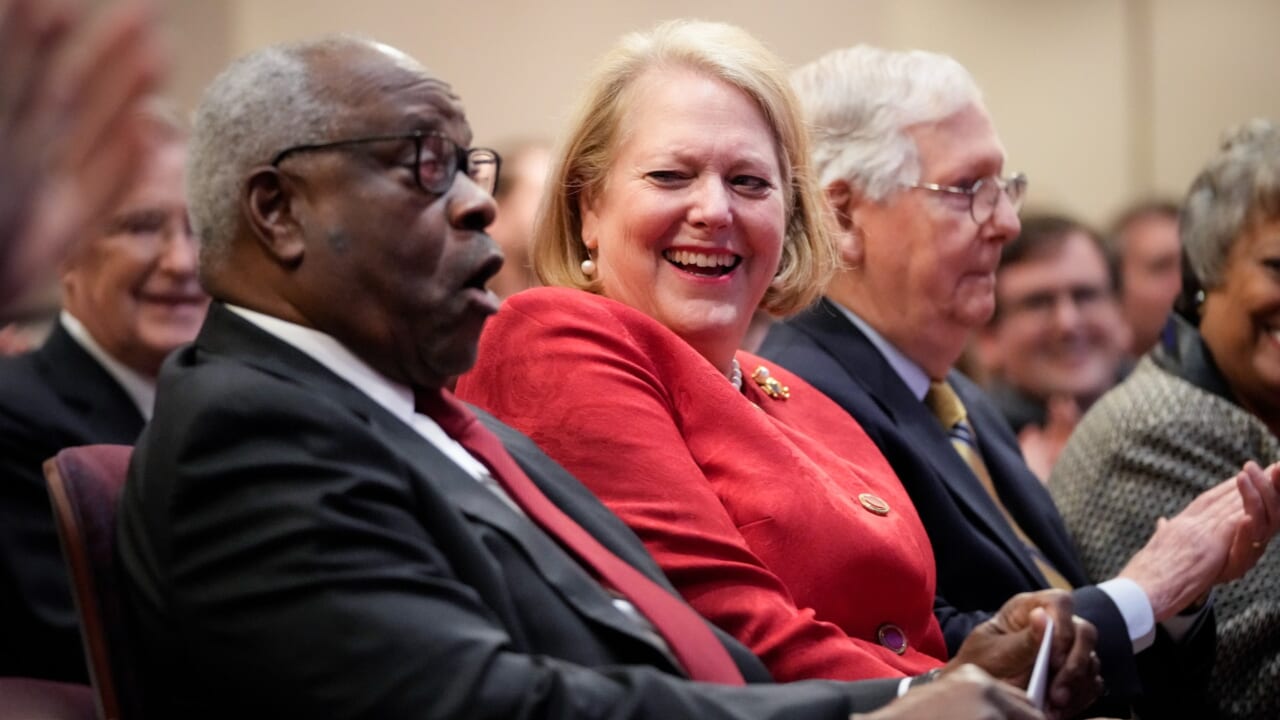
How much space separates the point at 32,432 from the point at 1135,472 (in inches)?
82.0

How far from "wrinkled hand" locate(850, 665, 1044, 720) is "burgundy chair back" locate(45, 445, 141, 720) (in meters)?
0.80

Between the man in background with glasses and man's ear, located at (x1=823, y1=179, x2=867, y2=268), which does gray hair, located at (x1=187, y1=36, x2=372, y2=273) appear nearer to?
the man in background with glasses

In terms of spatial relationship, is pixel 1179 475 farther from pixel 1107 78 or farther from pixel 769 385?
pixel 1107 78

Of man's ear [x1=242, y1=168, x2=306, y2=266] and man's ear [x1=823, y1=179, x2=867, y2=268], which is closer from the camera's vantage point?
man's ear [x1=242, y1=168, x2=306, y2=266]

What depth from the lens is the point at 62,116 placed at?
1495 millimetres

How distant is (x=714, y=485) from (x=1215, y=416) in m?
1.38

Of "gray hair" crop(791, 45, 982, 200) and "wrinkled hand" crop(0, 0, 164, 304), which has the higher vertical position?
"wrinkled hand" crop(0, 0, 164, 304)

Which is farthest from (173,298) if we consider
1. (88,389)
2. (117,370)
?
(88,389)

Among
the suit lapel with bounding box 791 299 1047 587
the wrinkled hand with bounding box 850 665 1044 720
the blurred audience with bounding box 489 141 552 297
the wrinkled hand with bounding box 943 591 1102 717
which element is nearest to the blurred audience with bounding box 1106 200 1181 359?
the blurred audience with bounding box 489 141 552 297

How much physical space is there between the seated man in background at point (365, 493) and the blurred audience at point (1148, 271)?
14.9ft

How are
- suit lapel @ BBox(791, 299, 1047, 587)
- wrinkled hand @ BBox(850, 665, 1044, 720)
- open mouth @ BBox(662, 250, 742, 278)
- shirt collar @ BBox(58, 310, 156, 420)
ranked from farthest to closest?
shirt collar @ BBox(58, 310, 156, 420) < suit lapel @ BBox(791, 299, 1047, 587) < open mouth @ BBox(662, 250, 742, 278) < wrinkled hand @ BBox(850, 665, 1044, 720)

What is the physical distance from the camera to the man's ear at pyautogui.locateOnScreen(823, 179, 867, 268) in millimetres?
3299

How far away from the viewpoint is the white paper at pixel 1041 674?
1956mm

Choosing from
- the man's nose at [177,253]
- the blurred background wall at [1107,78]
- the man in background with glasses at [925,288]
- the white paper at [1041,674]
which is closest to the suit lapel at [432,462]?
the white paper at [1041,674]
